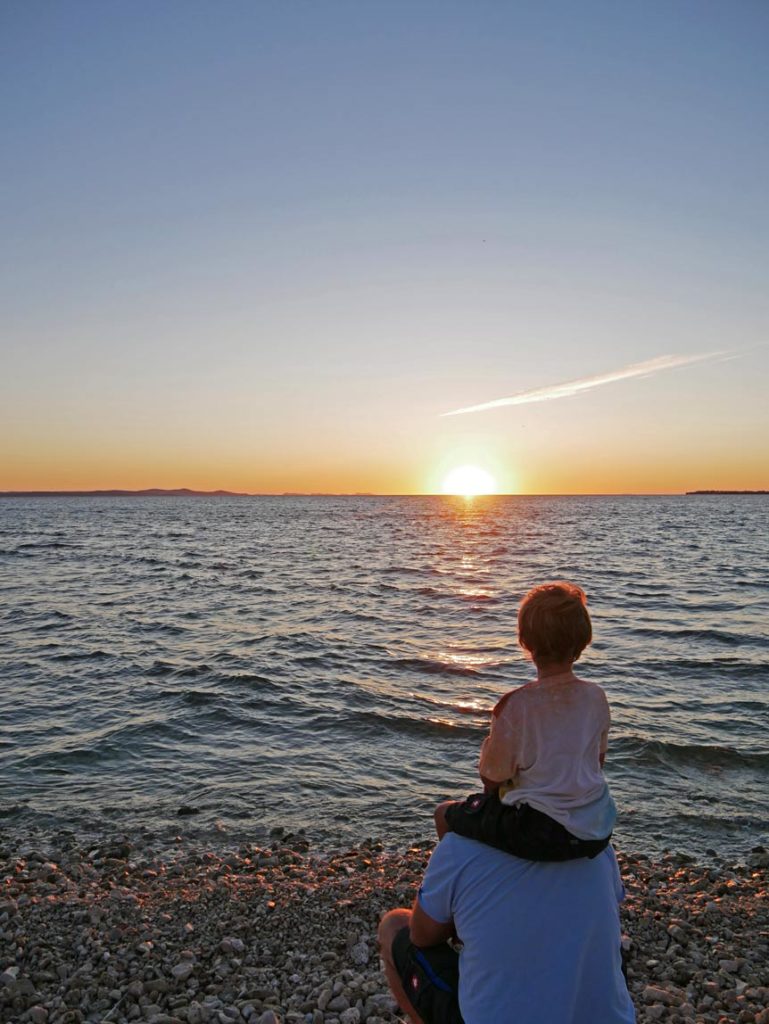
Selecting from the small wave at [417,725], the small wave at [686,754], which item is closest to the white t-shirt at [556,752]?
the small wave at [686,754]

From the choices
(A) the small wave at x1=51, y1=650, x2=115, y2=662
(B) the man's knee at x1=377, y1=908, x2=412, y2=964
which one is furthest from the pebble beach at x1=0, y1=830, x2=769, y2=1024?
(A) the small wave at x1=51, y1=650, x2=115, y2=662

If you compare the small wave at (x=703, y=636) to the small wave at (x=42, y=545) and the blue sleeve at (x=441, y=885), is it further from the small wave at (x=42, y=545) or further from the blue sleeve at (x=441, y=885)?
the small wave at (x=42, y=545)

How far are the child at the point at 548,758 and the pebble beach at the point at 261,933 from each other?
2.73m

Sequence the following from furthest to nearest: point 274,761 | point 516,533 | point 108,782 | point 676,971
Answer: point 516,533
point 274,761
point 108,782
point 676,971

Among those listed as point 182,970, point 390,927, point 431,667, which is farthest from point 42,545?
point 390,927

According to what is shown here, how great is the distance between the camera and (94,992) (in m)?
5.11

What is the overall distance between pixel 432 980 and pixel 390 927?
45 cm

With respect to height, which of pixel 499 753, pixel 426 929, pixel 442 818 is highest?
pixel 499 753

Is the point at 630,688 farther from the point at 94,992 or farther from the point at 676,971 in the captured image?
the point at 94,992

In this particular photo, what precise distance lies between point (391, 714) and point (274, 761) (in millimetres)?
2695

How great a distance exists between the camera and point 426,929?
11.1 feet

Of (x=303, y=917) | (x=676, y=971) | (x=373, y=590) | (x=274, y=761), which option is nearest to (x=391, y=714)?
(x=274, y=761)

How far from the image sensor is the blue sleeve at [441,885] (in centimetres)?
319

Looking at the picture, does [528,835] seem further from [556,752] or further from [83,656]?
[83,656]
